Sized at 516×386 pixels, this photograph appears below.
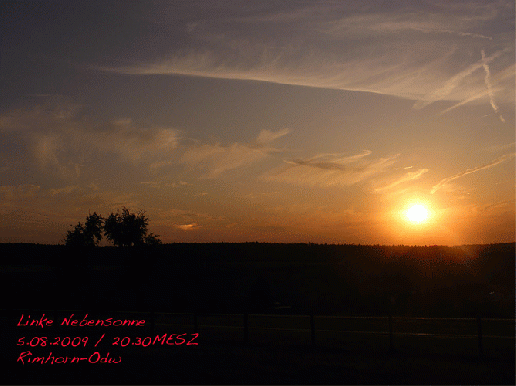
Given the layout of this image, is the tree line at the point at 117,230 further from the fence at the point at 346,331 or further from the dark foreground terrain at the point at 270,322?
the fence at the point at 346,331

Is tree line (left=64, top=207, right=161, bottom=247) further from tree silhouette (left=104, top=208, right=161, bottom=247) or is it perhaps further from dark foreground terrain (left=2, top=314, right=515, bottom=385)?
dark foreground terrain (left=2, top=314, right=515, bottom=385)

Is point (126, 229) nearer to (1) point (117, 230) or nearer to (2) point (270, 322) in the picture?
(1) point (117, 230)

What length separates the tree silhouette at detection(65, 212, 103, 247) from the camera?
61.2 meters

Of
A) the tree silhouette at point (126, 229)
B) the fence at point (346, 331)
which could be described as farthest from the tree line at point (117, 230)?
the fence at point (346, 331)

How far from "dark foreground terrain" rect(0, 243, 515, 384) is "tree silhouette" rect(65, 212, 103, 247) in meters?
3.31

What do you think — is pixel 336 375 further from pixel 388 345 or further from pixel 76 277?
pixel 76 277

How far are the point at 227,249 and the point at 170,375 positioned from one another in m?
119

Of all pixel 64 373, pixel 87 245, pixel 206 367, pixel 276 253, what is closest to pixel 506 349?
pixel 206 367

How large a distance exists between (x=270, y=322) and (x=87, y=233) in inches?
1594

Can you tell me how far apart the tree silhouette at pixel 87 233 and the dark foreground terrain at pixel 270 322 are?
3.31m

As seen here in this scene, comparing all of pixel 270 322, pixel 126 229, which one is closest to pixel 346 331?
pixel 270 322

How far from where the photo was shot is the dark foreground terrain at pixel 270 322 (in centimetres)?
1459

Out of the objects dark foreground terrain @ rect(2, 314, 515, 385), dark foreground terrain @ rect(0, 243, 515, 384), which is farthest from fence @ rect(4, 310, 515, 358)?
dark foreground terrain @ rect(2, 314, 515, 385)

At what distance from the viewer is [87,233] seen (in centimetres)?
6412
